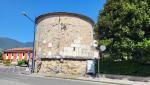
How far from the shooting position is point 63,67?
29.0 metres

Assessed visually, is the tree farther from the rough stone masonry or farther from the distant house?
the distant house

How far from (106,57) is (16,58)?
149 ft

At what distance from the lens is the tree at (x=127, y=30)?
848 inches

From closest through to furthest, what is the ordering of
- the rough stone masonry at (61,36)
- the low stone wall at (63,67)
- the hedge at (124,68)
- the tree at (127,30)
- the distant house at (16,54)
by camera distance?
1. the tree at (127,30)
2. the hedge at (124,68)
3. the low stone wall at (63,67)
4. the rough stone masonry at (61,36)
5. the distant house at (16,54)

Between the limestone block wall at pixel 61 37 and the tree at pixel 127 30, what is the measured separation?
→ 8943mm

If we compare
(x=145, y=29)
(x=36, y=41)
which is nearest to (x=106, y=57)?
(x=145, y=29)

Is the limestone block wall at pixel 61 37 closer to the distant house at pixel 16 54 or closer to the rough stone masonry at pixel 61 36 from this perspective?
the rough stone masonry at pixel 61 36

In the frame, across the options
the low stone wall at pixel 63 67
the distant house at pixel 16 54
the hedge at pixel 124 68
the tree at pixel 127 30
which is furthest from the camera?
the distant house at pixel 16 54

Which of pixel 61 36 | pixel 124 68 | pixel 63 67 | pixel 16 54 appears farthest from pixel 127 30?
pixel 16 54

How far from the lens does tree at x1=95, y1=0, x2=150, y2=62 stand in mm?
21531

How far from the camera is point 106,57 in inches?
1003

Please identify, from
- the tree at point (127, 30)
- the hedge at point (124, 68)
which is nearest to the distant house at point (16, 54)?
the hedge at point (124, 68)

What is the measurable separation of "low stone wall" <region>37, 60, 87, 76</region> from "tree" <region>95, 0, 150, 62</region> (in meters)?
4.36

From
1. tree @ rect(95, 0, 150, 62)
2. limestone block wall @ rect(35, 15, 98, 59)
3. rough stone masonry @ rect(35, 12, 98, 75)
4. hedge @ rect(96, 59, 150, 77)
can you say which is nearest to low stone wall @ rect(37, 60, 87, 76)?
rough stone masonry @ rect(35, 12, 98, 75)
